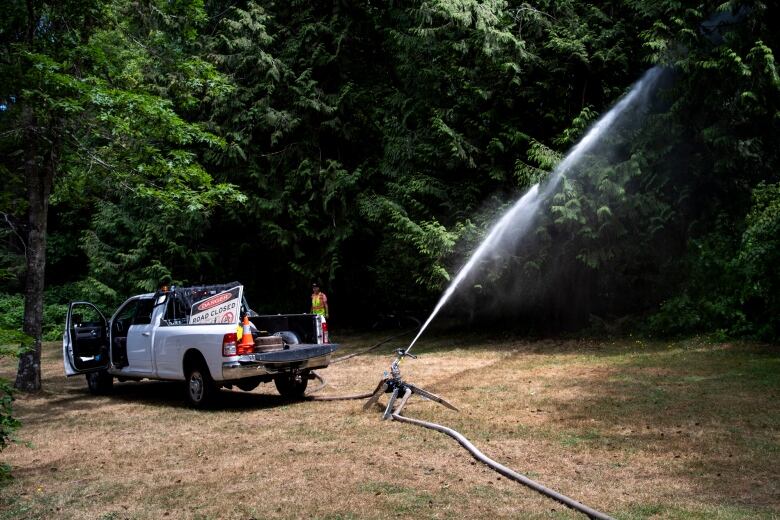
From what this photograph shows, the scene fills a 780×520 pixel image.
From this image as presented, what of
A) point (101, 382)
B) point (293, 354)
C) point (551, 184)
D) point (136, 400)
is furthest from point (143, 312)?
point (551, 184)

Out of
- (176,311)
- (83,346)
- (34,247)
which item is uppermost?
(34,247)

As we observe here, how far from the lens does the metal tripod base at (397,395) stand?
916 cm

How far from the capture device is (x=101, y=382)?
1316cm

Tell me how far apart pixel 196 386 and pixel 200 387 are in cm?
13

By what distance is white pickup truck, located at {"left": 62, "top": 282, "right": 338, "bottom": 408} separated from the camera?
10211 millimetres

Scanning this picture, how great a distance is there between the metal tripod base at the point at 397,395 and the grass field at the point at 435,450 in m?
0.18

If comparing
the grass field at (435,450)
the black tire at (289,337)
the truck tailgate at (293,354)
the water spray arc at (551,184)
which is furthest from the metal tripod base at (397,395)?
the water spray arc at (551,184)

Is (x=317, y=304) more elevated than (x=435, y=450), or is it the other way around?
(x=317, y=304)

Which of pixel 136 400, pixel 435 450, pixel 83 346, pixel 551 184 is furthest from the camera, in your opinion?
pixel 551 184

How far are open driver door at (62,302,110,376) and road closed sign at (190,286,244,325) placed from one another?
3224 mm

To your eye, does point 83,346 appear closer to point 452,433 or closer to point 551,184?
point 452,433

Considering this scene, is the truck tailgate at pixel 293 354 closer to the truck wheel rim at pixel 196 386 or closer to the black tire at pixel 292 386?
the black tire at pixel 292 386

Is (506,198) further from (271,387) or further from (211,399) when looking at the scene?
(211,399)

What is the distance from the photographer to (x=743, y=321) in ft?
47.0
